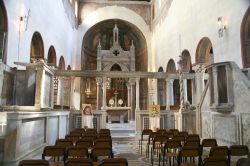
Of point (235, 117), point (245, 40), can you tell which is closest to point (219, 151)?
point (235, 117)

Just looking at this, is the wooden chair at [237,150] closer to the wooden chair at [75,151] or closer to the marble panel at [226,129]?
the marble panel at [226,129]

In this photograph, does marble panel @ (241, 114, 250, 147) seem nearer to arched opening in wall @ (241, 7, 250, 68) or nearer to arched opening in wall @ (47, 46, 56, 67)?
arched opening in wall @ (241, 7, 250, 68)

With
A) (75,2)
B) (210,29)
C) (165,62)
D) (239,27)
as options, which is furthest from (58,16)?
(239,27)

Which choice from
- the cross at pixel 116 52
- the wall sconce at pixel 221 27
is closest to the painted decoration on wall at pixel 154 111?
the wall sconce at pixel 221 27

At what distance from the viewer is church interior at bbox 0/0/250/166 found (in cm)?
543

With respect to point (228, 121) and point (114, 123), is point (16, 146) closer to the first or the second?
point (228, 121)

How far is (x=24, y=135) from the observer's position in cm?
606

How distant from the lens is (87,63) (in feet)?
86.2

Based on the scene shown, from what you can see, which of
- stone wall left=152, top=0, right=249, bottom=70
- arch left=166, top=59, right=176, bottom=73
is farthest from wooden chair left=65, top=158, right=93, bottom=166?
arch left=166, top=59, right=176, bottom=73

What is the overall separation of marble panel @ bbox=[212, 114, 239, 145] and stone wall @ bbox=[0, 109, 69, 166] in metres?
5.86

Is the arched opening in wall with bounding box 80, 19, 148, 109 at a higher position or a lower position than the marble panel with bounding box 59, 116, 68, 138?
higher

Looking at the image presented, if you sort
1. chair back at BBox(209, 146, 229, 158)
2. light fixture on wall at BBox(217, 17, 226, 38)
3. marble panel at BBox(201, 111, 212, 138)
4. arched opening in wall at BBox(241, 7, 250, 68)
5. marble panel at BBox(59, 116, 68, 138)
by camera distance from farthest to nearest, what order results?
light fixture on wall at BBox(217, 17, 226, 38), marble panel at BBox(59, 116, 68, 138), arched opening in wall at BBox(241, 7, 250, 68), marble panel at BBox(201, 111, 212, 138), chair back at BBox(209, 146, 229, 158)

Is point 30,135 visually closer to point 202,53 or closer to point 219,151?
point 219,151

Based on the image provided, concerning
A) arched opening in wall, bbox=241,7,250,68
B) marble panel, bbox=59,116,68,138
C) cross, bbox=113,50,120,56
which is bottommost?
marble panel, bbox=59,116,68,138
